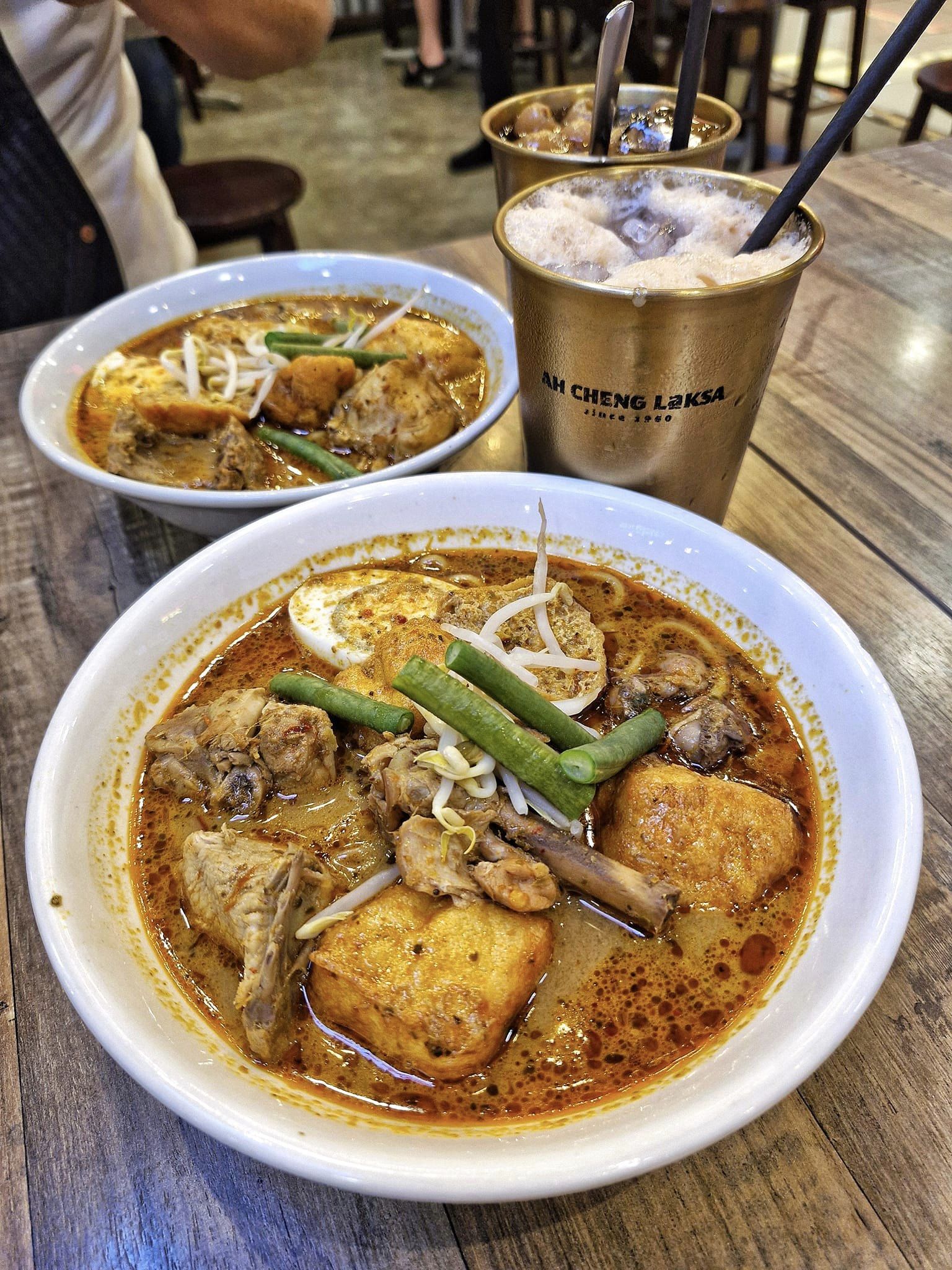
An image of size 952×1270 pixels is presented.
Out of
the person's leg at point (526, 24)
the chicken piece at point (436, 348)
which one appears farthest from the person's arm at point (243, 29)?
the person's leg at point (526, 24)

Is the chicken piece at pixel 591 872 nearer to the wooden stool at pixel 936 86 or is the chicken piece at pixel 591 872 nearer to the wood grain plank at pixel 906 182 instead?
the wood grain plank at pixel 906 182

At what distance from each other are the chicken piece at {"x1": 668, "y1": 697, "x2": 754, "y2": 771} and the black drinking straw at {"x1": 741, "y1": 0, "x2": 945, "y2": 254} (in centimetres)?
91

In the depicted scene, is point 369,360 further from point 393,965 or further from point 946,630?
point 393,965

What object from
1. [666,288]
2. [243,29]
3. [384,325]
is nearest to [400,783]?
[666,288]

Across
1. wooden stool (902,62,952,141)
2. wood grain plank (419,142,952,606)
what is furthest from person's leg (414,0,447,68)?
wood grain plank (419,142,952,606)

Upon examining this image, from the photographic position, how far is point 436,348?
271 centimetres

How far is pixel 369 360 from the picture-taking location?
8.59 feet

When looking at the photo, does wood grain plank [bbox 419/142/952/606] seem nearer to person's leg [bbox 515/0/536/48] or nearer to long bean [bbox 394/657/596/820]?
long bean [bbox 394/657/596/820]

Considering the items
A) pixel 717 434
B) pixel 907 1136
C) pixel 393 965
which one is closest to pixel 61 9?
pixel 717 434

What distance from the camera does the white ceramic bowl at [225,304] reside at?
6.40ft

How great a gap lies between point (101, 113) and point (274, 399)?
1951 millimetres

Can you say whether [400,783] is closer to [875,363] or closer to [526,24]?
[875,363]

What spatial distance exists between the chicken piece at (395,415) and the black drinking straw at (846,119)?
0.94 meters

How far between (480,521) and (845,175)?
2.82 m
